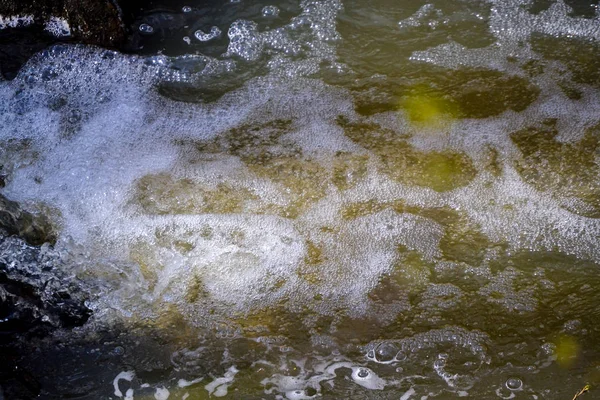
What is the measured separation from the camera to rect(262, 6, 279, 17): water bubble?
9.84ft

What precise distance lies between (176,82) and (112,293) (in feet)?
3.73

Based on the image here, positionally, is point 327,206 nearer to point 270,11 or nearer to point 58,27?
point 270,11

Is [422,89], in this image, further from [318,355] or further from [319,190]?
[318,355]

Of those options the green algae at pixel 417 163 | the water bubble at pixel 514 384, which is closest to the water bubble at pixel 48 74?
the green algae at pixel 417 163

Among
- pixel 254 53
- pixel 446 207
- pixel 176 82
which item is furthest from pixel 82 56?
pixel 446 207

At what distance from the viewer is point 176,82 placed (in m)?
2.80

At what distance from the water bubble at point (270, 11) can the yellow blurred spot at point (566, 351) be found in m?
2.00

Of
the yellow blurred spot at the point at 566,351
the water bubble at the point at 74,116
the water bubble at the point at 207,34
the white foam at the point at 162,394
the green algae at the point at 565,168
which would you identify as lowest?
the white foam at the point at 162,394

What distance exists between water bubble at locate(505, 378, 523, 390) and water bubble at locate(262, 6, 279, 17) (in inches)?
80.3

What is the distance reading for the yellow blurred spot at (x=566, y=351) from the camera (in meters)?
1.83

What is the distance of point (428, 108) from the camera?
8.14 feet

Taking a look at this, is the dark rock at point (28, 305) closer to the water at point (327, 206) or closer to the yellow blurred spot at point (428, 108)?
the water at point (327, 206)

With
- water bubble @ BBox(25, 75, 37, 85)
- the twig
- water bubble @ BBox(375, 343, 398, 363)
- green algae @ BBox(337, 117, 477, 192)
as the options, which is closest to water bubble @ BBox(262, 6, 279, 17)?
green algae @ BBox(337, 117, 477, 192)

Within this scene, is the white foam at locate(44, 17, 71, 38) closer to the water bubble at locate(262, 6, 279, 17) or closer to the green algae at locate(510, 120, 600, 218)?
the water bubble at locate(262, 6, 279, 17)
